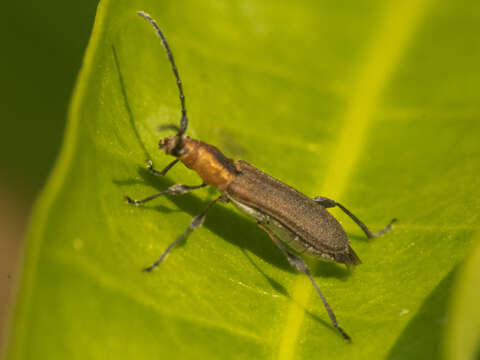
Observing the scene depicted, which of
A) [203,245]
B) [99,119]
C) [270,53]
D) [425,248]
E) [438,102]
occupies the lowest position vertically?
[203,245]

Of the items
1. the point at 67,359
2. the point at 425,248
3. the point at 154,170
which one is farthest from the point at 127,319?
the point at 425,248

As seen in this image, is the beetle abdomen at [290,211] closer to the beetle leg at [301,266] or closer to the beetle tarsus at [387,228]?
the beetle leg at [301,266]

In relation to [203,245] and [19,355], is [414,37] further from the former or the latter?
[19,355]

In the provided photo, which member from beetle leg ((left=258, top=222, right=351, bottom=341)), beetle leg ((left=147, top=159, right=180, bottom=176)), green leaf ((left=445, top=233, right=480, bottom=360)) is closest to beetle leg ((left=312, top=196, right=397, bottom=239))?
beetle leg ((left=258, top=222, right=351, bottom=341))

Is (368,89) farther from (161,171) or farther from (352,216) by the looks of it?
(161,171)

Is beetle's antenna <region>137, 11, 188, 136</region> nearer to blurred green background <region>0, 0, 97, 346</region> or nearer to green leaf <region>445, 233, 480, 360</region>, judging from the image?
blurred green background <region>0, 0, 97, 346</region>

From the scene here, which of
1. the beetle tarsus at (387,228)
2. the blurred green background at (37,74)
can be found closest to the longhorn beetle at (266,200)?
the beetle tarsus at (387,228)

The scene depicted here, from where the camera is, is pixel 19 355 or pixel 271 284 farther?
pixel 271 284
